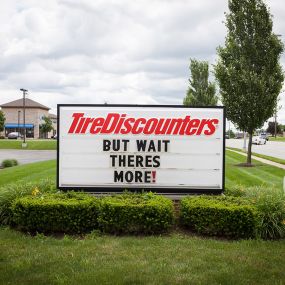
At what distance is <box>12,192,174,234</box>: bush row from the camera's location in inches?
298

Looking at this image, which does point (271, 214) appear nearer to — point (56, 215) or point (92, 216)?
point (92, 216)

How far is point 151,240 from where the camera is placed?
734 cm

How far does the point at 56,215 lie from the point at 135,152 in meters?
2.21

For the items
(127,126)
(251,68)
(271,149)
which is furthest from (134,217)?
(271,149)

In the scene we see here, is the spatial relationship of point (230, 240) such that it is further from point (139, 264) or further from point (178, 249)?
point (139, 264)

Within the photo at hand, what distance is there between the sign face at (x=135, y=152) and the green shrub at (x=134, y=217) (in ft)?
4.51

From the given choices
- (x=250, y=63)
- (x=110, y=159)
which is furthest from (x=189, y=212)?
(x=250, y=63)

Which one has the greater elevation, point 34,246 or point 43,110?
point 43,110

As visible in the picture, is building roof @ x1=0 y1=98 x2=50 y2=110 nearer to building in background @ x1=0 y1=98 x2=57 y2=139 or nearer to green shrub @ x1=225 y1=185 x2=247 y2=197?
building in background @ x1=0 y1=98 x2=57 y2=139

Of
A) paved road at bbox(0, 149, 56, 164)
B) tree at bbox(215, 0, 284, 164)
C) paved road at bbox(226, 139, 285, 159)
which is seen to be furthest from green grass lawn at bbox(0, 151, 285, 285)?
paved road at bbox(226, 139, 285, 159)

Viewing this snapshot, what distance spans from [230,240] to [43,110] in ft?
349

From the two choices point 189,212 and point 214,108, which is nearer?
point 189,212

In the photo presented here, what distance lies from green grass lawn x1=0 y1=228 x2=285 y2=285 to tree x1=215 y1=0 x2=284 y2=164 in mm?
15014

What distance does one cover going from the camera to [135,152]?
906 centimetres
